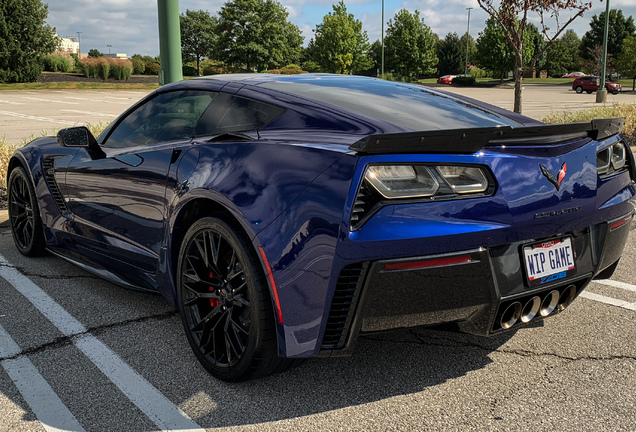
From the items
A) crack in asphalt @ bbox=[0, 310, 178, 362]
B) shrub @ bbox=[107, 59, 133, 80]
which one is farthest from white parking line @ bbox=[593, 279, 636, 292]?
shrub @ bbox=[107, 59, 133, 80]

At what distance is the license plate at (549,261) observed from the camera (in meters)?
2.59

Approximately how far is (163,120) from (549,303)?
2382mm

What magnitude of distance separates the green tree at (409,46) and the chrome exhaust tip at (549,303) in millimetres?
68544

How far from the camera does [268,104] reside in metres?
Result: 3.09

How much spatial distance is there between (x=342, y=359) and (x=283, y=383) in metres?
0.38

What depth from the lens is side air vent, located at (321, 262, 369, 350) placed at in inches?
93.3

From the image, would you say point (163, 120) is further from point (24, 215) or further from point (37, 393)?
point (24, 215)

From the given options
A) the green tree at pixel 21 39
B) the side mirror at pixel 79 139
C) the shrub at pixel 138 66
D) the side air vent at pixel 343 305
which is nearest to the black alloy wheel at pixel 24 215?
the side mirror at pixel 79 139

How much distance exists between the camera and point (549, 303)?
9.29ft

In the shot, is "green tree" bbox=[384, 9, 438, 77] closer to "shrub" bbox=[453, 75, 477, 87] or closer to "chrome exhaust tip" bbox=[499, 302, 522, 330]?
"shrub" bbox=[453, 75, 477, 87]

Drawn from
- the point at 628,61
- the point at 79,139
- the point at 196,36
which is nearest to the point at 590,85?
the point at 628,61

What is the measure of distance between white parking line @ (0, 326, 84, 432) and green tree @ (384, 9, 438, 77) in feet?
225

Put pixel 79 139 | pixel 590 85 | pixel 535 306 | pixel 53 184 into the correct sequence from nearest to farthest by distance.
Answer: pixel 535 306, pixel 79 139, pixel 53 184, pixel 590 85

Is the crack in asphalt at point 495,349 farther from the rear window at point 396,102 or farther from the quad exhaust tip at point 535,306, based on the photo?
the rear window at point 396,102
